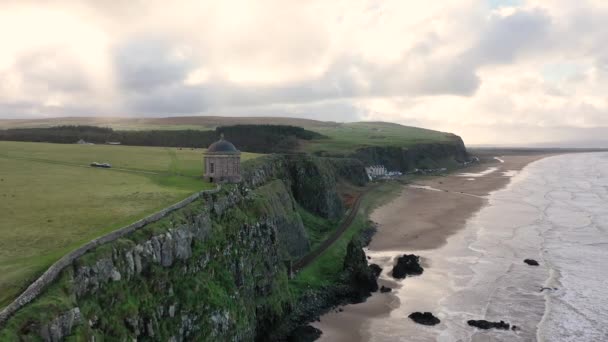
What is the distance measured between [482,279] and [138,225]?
3967 cm

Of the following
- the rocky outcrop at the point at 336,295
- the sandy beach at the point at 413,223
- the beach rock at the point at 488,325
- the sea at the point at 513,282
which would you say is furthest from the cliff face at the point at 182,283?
the beach rock at the point at 488,325

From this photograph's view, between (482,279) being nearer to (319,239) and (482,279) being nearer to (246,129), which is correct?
(319,239)

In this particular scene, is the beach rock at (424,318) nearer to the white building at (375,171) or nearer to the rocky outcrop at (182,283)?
the rocky outcrop at (182,283)

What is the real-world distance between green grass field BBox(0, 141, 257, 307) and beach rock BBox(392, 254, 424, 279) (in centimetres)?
2476

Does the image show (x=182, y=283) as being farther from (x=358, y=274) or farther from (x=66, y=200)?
(x=358, y=274)

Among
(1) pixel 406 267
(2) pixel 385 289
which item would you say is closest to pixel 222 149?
(2) pixel 385 289

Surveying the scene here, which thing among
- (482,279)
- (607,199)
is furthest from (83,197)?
(607,199)

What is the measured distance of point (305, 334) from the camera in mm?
39812

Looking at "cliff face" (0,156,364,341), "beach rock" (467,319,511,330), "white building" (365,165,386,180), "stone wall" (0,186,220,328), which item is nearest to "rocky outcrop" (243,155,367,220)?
"cliff face" (0,156,364,341)

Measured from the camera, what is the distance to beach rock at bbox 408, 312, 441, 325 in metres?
42.1

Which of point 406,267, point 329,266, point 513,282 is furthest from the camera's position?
point 406,267

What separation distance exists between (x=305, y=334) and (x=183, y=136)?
409 feet

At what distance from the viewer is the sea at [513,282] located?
133ft

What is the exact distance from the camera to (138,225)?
98.9 ft
